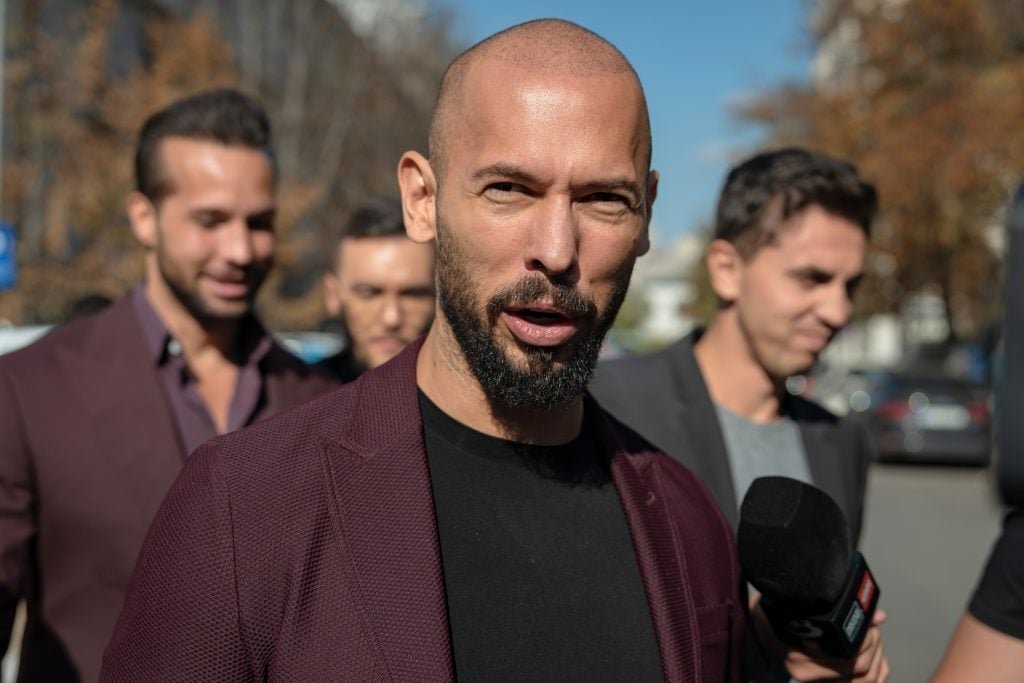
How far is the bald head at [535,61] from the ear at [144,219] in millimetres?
1589

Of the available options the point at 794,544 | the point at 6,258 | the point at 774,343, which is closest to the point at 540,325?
the point at 794,544

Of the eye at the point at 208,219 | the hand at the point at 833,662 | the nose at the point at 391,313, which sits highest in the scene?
the eye at the point at 208,219

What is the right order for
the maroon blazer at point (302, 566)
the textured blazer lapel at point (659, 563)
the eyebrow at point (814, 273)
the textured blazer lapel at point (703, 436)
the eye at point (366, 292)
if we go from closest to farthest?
the maroon blazer at point (302, 566), the textured blazer lapel at point (659, 563), the textured blazer lapel at point (703, 436), the eyebrow at point (814, 273), the eye at point (366, 292)

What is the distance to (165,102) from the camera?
18344 mm

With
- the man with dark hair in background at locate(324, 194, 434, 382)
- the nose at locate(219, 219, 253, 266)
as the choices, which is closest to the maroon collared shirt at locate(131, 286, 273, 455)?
the nose at locate(219, 219, 253, 266)

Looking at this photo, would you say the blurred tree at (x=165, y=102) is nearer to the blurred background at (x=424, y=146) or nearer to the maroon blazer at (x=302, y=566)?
the blurred background at (x=424, y=146)

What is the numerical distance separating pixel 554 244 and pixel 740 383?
66.4 inches

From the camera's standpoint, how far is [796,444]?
3436 mm

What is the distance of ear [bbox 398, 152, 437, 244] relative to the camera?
2.15 metres

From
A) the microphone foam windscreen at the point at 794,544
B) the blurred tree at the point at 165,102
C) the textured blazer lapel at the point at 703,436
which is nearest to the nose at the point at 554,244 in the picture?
the microphone foam windscreen at the point at 794,544

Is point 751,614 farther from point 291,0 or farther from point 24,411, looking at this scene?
point 291,0

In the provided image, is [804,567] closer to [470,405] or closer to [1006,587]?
[1006,587]

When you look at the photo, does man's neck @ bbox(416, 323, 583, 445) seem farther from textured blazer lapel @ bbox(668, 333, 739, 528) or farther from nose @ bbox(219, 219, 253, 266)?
nose @ bbox(219, 219, 253, 266)

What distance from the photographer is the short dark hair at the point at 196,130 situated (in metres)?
3.48
